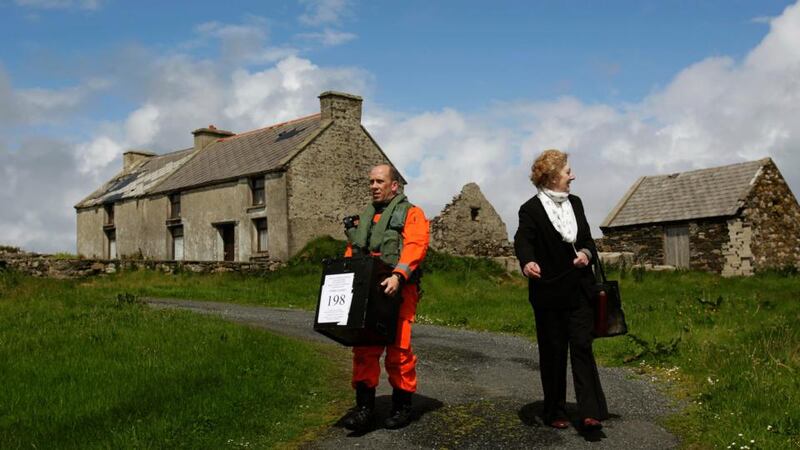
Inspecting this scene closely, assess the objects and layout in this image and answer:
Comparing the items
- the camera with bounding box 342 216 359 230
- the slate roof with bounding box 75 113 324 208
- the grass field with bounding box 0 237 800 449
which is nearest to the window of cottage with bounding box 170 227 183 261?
the slate roof with bounding box 75 113 324 208

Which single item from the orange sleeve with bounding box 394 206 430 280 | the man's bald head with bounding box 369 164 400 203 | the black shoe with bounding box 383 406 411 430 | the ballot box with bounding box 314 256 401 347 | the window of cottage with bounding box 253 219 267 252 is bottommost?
the black shoe with bounding box 383 406 411 430

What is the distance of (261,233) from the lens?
31.6 m

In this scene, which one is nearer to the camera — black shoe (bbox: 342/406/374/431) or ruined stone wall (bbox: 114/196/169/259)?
black shoe (bbox: 342/406/374/431)

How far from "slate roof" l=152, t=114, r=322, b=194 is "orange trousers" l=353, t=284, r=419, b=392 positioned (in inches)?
958

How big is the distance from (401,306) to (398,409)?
36.0 inches

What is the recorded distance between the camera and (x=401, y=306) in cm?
653

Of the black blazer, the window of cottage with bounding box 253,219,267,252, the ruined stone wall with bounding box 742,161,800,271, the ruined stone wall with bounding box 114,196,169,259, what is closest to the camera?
the black blazer

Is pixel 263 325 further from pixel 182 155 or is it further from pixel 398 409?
pixel 182 155

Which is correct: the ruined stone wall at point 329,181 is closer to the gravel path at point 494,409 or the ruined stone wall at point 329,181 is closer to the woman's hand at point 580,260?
the gravel path at point 494,409

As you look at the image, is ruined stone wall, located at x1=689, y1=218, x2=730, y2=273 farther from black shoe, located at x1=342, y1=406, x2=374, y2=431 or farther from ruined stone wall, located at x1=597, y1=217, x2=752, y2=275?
black shoe, located at x1=342, y1=406, x2=374, y2=431

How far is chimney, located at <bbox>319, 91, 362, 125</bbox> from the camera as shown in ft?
106

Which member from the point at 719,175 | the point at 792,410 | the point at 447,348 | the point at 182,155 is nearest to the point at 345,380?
the point at 447,348

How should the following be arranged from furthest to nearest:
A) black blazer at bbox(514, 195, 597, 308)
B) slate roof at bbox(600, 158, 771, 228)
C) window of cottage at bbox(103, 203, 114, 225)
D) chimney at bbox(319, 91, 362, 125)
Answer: window of cottage at bbox(103, 203, 114, 225), chimney at bbox(319, 91, 362, 125), slate roof at bbox(600, 158, 771, 228), black blazer at bbox(514, 195, 597, 308)

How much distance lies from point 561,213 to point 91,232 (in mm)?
39004
